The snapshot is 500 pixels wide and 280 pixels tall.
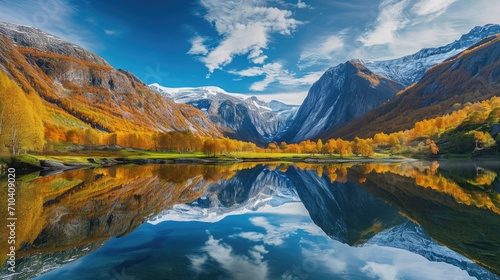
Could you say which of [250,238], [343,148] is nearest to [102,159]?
[250,238]

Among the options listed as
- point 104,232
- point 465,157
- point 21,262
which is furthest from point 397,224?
point 465,157

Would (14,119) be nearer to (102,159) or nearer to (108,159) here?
(102,159)

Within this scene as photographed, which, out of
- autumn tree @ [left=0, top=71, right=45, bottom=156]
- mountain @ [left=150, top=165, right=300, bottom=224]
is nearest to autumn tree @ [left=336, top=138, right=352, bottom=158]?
mountain @ [left=150, top=165, right=300, bottom=224]

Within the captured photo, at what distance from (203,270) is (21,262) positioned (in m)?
9.14

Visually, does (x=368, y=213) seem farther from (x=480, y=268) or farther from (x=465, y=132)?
(x=465, y=132)

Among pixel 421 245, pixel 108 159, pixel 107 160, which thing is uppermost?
pixel 108 159

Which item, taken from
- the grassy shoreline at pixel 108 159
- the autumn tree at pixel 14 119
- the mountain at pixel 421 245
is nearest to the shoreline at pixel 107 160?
the grassy shoreline at pixel 108 159

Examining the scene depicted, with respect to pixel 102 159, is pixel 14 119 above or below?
above

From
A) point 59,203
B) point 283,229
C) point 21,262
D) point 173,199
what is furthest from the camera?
point 173,199

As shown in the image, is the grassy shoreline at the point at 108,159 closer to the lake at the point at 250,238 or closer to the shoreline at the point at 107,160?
the shoreline at the point at 107,160

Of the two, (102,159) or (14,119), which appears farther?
(102,159)

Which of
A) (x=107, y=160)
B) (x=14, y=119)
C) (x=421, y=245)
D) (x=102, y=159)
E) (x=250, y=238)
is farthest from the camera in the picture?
(x=107, y=160)

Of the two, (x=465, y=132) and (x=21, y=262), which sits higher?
(x=465, y=132)

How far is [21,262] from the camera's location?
A: 584 inches
